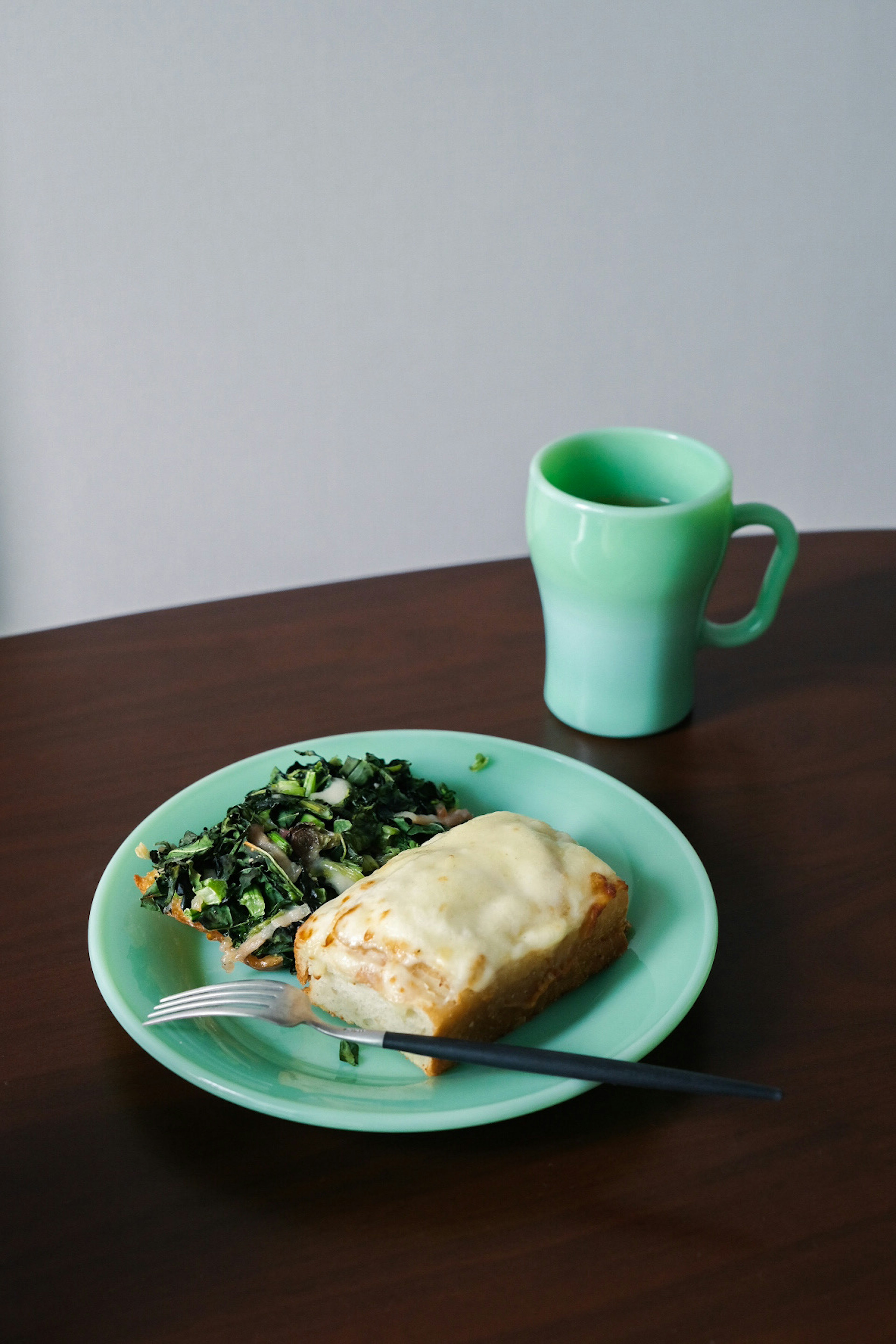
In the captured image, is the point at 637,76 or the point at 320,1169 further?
the point at 637,76

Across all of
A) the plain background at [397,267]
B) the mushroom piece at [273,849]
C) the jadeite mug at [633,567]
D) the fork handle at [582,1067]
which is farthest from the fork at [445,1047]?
the plain background at [397,267]

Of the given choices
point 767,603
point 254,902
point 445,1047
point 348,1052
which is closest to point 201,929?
point 254,902

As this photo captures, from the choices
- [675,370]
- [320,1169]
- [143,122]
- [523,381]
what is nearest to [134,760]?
[320,1169]

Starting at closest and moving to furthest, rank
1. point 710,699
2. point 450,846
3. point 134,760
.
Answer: point 450,846 → point 134,760 → point 710,699

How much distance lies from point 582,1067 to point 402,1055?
171 millimetres

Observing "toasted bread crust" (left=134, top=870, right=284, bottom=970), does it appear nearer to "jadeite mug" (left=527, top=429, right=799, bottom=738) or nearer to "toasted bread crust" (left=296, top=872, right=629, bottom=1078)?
"toasted bread crust" (left=296, top=872, right=629, bottom=1078)

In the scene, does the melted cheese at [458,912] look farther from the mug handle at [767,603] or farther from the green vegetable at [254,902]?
the mug handle at [767,603]

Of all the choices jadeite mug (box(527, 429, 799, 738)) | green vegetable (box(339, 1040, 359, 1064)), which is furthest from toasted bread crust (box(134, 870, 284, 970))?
jadeite mug (box(527, 429, 799, 738))

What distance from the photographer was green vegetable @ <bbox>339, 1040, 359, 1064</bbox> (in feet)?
2.98

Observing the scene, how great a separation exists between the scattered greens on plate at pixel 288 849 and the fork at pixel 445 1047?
82 mm

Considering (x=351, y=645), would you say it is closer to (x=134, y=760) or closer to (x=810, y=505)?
(x=134, y=760)

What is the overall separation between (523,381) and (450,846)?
2595 millimetres

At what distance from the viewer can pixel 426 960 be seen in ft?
2.89

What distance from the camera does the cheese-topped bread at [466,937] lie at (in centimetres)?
88
